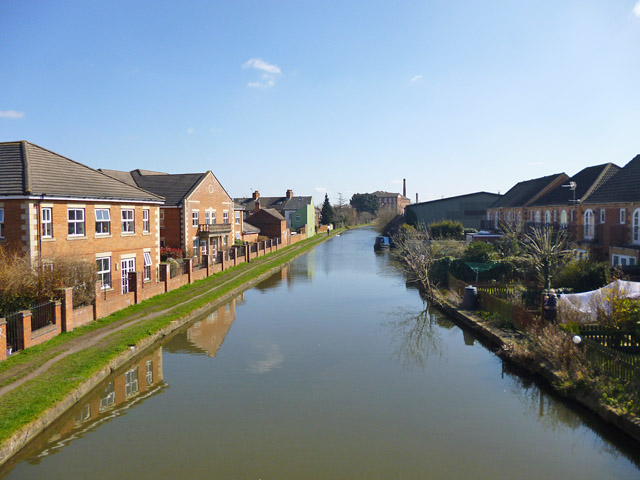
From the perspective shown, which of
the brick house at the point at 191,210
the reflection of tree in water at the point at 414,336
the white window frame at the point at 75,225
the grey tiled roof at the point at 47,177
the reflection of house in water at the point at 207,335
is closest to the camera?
the reflection of tree in water at the point at 414,336

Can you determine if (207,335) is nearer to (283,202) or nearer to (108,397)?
(108,397)

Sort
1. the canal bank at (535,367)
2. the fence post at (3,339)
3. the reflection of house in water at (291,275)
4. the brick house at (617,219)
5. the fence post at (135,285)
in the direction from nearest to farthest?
the canal bank at (535,367) < the fence post at (3,339) < the fence post at (135,285) < the brick house at (617,219) < the reflection of house in water at (291,275)

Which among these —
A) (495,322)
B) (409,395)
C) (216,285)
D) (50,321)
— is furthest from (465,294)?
(50,321)

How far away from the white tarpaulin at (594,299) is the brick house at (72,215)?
18201 millimetres

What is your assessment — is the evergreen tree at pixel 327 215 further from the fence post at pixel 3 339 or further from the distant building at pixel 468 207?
the fence post at pixel 3 339

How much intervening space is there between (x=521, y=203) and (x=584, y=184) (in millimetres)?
8039

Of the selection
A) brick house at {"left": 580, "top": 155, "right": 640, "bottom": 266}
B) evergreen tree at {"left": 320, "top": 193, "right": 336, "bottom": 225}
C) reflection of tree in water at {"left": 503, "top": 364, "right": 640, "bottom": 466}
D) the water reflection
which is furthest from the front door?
evergreen tree at {"left": 320, "top": 193, "right": 336, "bottom": 225}

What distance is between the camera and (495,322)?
17203mm

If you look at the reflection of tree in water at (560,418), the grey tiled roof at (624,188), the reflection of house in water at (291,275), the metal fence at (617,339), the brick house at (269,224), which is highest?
the grey tiled roof at (624,188)

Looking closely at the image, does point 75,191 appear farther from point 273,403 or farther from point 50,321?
point 273,403

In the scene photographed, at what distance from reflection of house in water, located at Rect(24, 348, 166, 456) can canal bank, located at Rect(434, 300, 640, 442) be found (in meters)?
10.2

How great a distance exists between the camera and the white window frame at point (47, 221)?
18188mm

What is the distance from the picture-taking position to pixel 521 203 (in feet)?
134

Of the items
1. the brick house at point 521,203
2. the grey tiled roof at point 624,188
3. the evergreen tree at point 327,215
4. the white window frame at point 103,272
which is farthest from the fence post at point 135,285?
the evergreen tree at point 327,215
